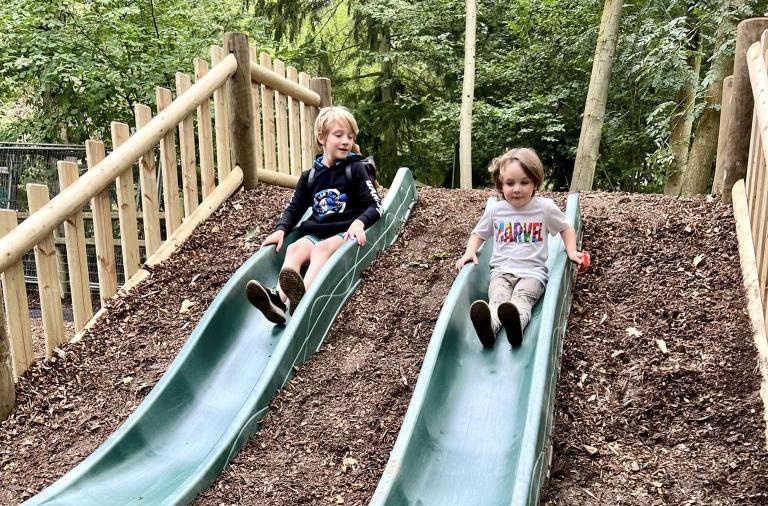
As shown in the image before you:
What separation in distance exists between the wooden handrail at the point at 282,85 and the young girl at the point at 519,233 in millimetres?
2821

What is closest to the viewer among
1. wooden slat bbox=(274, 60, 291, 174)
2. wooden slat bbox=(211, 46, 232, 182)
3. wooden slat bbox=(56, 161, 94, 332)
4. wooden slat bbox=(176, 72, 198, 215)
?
wooden slat bbox=(56, 161, 94, 332)

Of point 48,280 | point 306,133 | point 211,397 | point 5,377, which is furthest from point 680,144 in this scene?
point 5,377

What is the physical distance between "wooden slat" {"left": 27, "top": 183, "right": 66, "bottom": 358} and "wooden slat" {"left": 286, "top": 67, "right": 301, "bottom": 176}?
9.67 ft

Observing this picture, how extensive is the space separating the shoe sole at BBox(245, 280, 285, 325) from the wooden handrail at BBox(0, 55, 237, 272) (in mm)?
1211

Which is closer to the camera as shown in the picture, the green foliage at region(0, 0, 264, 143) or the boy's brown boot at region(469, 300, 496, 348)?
the boy's brown boot at region(469, 300, 496, 348)

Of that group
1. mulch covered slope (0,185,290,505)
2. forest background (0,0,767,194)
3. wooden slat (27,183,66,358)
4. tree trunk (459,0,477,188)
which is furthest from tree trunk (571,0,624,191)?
wooden slat (27,183,66,358)

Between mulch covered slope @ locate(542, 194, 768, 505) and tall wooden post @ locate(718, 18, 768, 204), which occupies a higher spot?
tall wooden post @ locate(718, 18, 768, 204)

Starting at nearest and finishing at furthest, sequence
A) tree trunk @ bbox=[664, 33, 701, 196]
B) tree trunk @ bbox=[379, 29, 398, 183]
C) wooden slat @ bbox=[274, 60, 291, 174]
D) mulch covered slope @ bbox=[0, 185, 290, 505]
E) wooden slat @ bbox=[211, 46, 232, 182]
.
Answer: mulch covered slope @ bbox=[0, 185, 290, 505]
wooden slat @ bbox=[211, 46, 232, 182]
wooden slat @ bbox=[274, 60, 291, 174]
tree trunk @ bbox=[664, 33, 701, 196]
tree trunk @ bbox=[379, 29, 398, 183]

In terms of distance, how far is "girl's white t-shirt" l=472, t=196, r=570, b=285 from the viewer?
4020 mm

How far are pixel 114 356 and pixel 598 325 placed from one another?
9.64 ft

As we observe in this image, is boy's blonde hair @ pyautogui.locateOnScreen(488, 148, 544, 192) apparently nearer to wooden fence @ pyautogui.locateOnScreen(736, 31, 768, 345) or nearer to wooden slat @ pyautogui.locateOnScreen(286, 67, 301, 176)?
→ wooden fence @ pyautogui.locateOnScreen(736, 31, 768, 345)

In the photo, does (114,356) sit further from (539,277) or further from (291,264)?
(539,277)

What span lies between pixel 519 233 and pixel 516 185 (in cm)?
30

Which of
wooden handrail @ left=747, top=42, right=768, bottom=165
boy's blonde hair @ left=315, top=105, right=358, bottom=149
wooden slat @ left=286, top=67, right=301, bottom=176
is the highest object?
wooden handrail @ left=747, top=42, right=768, bottom=165
